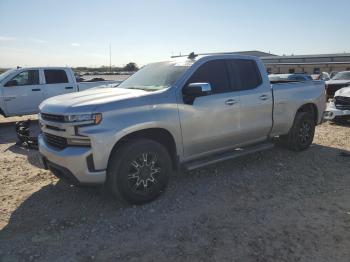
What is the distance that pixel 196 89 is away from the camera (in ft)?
16.0

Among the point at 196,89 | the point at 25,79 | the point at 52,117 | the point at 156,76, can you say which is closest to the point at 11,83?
the point at 25,79

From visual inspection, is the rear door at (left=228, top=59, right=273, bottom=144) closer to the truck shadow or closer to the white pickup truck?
the truck shadow

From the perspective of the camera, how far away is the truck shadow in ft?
14.0

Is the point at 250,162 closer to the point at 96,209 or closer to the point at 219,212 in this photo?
the point at 219,212

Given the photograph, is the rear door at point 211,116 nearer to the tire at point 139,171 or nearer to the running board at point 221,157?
the running board at point 221,157

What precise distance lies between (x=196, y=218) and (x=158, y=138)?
1.23 meters

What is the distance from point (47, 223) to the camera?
4.31 metres

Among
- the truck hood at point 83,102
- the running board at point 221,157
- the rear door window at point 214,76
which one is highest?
the rear door window at point 214,76

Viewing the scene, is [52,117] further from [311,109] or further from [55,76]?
[55,76]

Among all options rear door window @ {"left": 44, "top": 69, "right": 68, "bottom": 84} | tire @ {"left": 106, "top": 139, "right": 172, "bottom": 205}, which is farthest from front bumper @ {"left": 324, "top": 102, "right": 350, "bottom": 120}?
rear door window @ {"left": 44, "top": 69, "right": 68, "bottom": 84}

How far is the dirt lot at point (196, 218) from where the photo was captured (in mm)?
3633

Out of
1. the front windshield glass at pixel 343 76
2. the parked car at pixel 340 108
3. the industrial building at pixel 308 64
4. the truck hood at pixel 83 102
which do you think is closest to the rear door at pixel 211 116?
the truck hood at pixel 83 102

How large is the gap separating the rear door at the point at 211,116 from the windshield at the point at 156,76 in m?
0.26

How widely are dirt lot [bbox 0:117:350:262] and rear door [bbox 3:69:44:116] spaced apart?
226 inches
